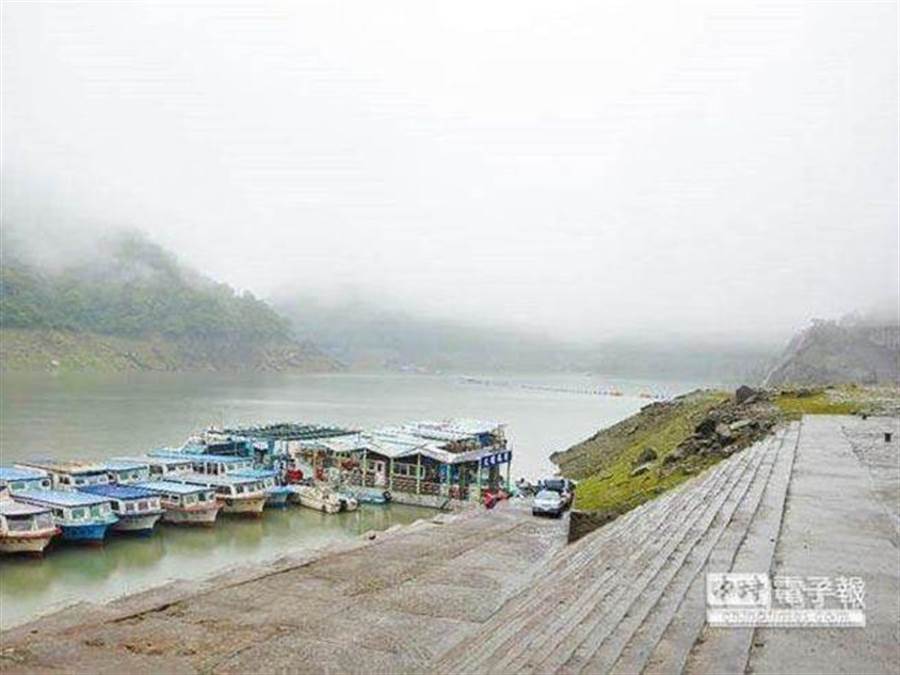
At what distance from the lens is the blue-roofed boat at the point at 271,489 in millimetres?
50425

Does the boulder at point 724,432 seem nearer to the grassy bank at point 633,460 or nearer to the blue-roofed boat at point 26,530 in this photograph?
the grassy bank at point 633,460

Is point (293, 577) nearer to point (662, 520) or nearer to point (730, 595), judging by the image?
point (662, 520)

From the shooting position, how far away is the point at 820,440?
26859 mm

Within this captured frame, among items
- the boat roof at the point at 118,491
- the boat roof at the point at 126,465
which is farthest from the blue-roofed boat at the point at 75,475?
the boat roof at the point at 118,491

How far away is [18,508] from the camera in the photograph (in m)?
38.3

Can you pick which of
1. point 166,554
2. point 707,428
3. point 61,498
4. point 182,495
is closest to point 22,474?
point 61,498

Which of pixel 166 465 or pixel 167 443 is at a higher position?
pixel 166 465

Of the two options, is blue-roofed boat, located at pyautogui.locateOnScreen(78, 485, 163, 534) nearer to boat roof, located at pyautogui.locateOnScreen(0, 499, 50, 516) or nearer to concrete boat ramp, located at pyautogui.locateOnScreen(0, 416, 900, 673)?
boat roof, located at pyautogui.locateOnScreen(0, 499, 50, 516)

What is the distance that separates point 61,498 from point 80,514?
2.18m

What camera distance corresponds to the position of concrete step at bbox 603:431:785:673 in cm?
741

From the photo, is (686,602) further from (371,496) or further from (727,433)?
(371,496)

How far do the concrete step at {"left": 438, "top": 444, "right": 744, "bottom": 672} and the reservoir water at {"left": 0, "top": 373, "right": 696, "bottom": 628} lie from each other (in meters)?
9.91

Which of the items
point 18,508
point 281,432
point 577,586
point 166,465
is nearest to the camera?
point 577,586

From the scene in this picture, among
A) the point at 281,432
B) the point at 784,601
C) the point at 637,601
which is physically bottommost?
the point at 281,432
